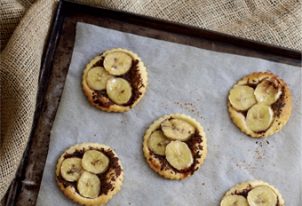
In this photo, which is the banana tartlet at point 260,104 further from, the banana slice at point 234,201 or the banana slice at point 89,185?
the banana slice at point 89,185

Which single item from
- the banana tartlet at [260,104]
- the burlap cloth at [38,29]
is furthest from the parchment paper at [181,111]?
the burlap cloth at [38,29]

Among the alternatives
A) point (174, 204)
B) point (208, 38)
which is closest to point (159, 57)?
point (208, 38)

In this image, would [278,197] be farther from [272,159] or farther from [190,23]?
[190,23]

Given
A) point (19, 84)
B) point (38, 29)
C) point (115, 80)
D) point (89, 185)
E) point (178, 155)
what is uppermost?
point (38, 29)

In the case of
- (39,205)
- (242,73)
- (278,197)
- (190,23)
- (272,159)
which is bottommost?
(39,205)

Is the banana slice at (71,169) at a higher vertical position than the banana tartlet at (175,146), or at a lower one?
lower

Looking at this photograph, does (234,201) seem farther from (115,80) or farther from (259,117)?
(115,80)

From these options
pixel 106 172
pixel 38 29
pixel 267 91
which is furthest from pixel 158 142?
pixel 38 29
